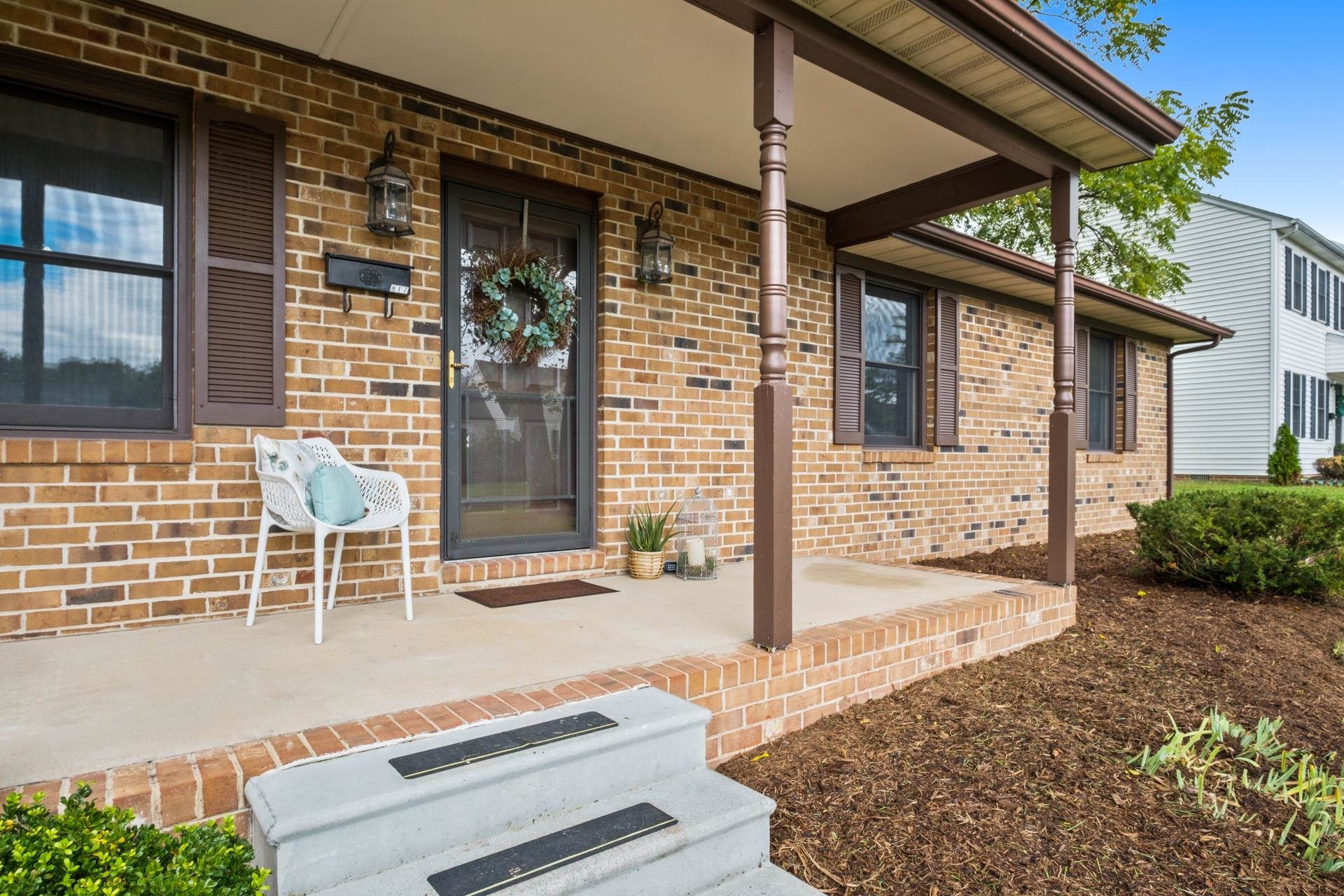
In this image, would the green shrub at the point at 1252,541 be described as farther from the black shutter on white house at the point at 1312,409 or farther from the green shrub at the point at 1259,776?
the black shutter on white house at the point at 1312,409

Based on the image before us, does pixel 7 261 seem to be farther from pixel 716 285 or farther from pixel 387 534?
pixel 716 285

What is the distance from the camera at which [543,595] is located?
11.3 feet

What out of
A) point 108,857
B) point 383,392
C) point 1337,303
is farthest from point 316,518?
point 1337,303

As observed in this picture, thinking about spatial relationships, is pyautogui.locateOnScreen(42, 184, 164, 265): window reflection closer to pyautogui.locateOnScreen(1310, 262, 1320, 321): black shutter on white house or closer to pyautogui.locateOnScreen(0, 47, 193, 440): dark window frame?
pyautogui.locateOnScreen(0, 47, 193, 440): dark window frame

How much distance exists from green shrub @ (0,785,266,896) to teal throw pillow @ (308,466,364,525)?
1366 millimetres

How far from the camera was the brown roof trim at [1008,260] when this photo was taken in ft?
17.1

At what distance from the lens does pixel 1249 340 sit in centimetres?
1448

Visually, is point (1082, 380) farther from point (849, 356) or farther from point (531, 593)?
point (531, 593)

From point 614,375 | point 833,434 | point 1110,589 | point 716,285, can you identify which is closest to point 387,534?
point 614,375

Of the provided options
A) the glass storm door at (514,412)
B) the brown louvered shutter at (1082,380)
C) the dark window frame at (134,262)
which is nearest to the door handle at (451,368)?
the glass storm door at (514,412)

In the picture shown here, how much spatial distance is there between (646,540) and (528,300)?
54.5 inches

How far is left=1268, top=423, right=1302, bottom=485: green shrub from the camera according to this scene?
1370 centimetres

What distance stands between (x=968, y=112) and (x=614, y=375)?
2074 millimetres

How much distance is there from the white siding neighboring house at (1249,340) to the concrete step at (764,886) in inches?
645
